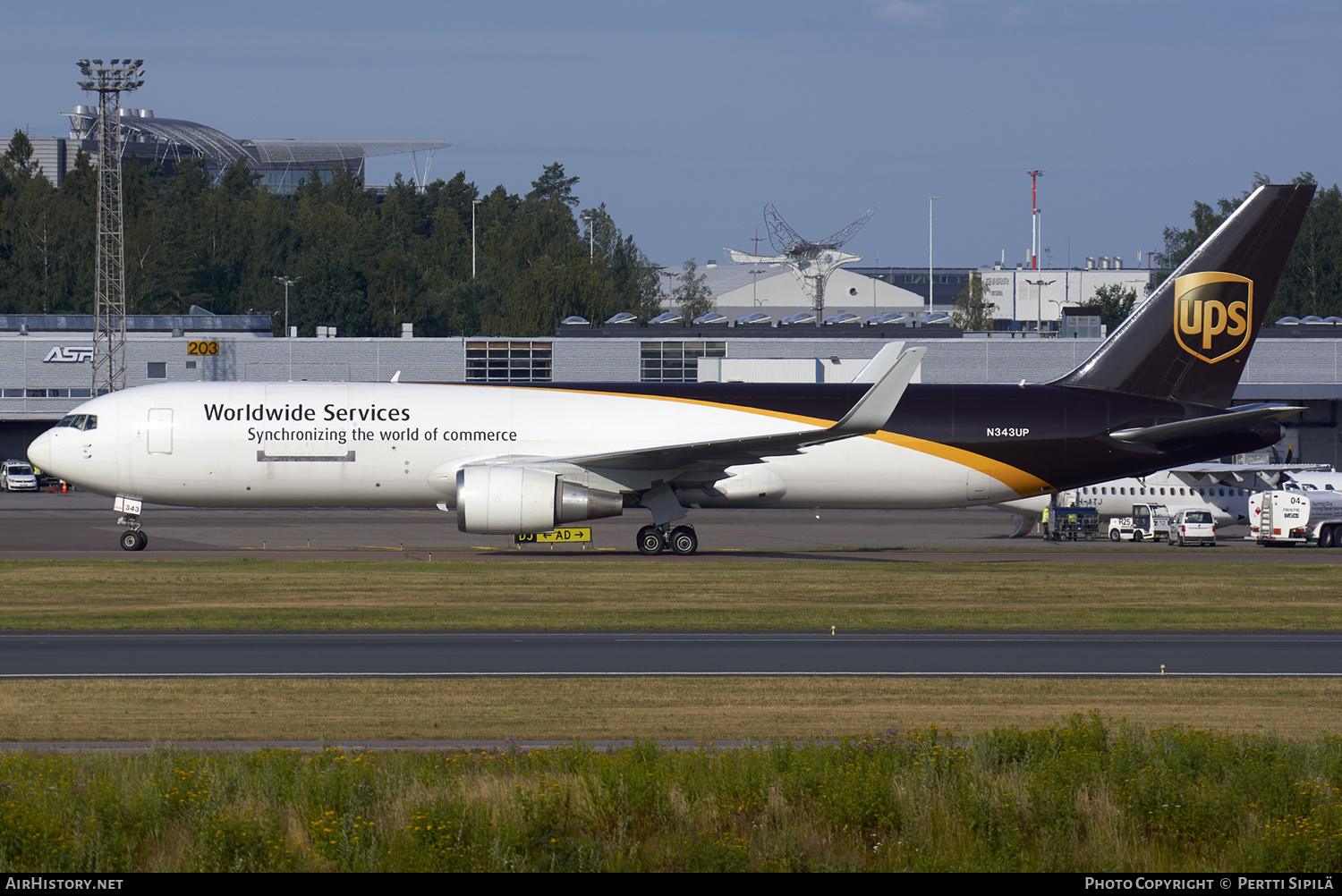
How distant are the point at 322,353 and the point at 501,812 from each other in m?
86.1

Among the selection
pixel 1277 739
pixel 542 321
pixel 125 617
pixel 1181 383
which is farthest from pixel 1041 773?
pixel 542 321

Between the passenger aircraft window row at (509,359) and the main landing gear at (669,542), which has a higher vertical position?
the passenger aircraft window row at (509,359)

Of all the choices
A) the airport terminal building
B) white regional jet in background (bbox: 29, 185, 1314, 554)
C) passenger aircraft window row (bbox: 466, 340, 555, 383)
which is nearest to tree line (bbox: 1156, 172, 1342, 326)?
the airport terminal building

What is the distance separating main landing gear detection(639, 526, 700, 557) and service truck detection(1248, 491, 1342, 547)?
26.3 meters

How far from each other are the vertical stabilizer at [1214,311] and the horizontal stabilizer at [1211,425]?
146 cm

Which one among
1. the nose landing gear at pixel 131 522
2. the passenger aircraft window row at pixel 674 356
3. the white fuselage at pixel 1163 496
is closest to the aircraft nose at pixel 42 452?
the nose landing gear at pixel 131 522

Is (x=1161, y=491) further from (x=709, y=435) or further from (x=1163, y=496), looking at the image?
(x=709, y=435)

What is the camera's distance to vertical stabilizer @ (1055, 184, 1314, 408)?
40.8m

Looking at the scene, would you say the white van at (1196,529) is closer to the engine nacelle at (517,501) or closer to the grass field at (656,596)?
the grass field at (656,596)

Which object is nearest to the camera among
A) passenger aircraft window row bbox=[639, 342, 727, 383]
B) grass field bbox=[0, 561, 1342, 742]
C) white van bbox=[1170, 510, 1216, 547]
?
grass field bbox=[0, 561, 1342, 742]

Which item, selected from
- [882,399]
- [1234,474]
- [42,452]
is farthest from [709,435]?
[1234,474]

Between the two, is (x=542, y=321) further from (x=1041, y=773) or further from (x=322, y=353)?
(x=1041, y=773)

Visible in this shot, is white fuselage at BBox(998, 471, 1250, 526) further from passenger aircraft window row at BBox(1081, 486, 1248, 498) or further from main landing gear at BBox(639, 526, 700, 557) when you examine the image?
main landing gear at BBox(639, 526, 700, 557)

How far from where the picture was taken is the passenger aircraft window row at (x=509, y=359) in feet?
311
